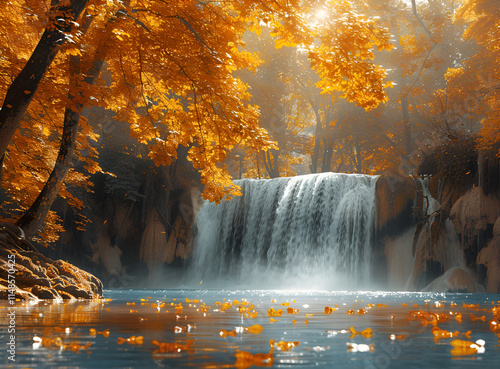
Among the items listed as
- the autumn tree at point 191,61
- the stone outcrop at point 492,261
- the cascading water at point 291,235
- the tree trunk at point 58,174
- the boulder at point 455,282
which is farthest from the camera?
Answer: the cascading water at point 291,235

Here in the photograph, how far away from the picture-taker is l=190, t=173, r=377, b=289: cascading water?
62.5 ft

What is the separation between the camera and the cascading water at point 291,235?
19047mm

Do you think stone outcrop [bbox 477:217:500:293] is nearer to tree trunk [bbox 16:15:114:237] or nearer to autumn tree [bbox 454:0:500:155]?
autumn tree [bbox 454:0:500:155]

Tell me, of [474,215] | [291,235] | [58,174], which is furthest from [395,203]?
[58,174]

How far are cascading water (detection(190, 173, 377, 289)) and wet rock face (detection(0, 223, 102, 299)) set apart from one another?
1102cm

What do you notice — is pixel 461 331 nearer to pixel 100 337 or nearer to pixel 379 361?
pixel 379 361

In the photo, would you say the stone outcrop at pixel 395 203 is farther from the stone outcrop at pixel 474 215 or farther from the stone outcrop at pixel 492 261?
the stone outcrop at pixel 492 261

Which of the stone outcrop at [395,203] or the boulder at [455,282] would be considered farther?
the stone outcrop at [395,203]

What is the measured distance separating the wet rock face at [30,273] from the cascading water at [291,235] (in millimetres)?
11022

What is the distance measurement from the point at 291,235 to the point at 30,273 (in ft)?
44.4

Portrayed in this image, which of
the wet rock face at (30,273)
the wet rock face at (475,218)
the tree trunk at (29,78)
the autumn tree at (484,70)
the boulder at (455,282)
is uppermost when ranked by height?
the autumn tree at (484,70)

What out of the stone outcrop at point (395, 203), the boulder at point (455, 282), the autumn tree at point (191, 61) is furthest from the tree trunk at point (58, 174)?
the stone outcrop at point (395, 203)

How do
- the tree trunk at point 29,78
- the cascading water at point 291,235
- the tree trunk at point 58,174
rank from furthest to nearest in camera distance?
the cascading water at point 291,235, the tree trunk at point 58,174, the tree trunk at point 29,78

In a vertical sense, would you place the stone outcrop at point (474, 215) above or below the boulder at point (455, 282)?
above
